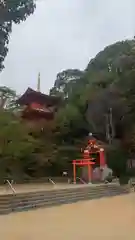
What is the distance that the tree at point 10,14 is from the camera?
1717cm

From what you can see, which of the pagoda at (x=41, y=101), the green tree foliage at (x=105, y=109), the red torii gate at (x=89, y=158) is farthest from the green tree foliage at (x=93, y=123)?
the red torii gate at (x=89, y=158)

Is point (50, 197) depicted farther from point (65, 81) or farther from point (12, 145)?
point (65, 81)

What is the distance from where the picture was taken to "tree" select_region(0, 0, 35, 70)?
676 inches

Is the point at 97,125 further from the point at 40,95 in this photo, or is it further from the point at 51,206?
the point at 51,206

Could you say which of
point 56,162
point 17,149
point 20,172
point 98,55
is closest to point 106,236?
point 17,149

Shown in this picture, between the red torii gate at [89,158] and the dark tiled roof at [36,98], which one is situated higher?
the dark tiled roof at [36,98]

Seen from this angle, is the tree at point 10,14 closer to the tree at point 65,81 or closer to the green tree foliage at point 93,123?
the green tree foliage at point 93,123

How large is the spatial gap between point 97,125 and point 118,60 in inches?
202

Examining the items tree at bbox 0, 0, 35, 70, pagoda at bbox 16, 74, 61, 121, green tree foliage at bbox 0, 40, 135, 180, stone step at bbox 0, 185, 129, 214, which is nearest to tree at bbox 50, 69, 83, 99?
pagoda at bbox 16, 74, 61, 121

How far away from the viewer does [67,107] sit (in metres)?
30.3

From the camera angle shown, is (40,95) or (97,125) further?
(40,95)

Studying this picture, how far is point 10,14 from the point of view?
17.5m

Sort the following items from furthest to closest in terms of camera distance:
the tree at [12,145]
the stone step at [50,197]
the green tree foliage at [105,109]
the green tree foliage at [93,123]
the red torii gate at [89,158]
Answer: the green tree foliage at [105,109] → the green tree foliage at [93,123] → the red torii gate at [89,158] → the tree at [12,145] → the stone step at [50,197]

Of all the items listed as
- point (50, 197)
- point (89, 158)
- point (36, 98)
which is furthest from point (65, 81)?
point (50, 197)
